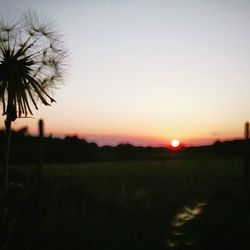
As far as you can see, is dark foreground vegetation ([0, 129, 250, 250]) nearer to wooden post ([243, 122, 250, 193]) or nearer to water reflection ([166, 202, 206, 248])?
water reflection ([166, 202, 206, 248])

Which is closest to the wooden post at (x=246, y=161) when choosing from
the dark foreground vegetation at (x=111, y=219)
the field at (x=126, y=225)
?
the dark foreground vegetation at (x=111, y=219)

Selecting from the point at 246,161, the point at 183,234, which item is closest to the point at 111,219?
the point at 183,234

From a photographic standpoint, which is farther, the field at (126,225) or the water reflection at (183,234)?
the field at (126,225)

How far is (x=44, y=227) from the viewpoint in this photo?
699 cm

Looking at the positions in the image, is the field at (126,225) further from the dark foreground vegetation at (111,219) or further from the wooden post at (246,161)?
the wooden post at (246,161)

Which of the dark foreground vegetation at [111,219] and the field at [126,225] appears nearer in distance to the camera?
the dark foreground vegetation at [111,219]

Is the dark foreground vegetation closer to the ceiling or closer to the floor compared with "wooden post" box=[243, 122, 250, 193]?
closer to the floor

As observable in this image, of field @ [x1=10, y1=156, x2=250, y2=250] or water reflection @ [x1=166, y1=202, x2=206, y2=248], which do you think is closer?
water reflection @ [x1=166, y1=202, x2=206, y2=248]

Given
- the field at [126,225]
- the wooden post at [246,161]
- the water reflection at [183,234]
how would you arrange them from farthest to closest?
the wooden post at [246,161], the field at [126,225], the water reflection at [183,234]

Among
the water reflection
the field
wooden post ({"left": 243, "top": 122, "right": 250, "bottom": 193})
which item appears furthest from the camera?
wooden post ({"left": 243, "top": 122, "right": 250, "bottom": 193})

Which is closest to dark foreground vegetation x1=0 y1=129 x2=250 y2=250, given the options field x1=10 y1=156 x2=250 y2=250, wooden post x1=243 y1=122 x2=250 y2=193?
field x1=10 y1=156 x2=250 y2=250

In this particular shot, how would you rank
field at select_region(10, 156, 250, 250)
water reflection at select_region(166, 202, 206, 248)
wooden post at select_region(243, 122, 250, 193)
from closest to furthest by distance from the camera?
water reflection at select_region(166, 202, 206, 248) → field at select_region(10, 156, 250, 250) → wooden post at select_region(243, 122, 250, 193)

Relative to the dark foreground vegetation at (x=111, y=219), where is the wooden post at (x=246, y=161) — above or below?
above

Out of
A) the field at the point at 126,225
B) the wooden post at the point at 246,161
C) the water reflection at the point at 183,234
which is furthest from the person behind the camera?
the wooden post at the point at 246,161
